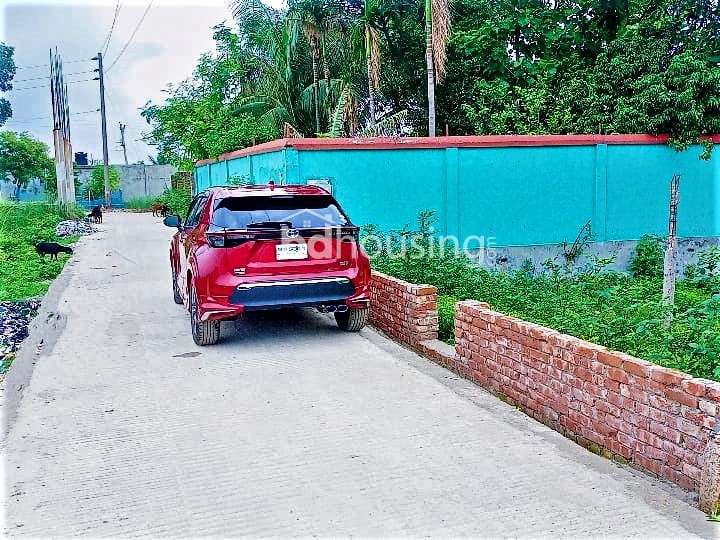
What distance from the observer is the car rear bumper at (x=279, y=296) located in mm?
7379

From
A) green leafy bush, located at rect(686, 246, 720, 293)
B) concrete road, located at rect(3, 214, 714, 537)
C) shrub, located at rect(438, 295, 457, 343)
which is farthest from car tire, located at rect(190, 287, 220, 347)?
green leafy bush, located at rect(686, 246, 720, 293)

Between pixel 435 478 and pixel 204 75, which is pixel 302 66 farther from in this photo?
pixel 435 478

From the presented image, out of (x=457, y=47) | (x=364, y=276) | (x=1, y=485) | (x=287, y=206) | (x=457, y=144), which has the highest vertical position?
(x=457, y=47)

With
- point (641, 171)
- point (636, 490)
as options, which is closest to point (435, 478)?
point (636, 490)

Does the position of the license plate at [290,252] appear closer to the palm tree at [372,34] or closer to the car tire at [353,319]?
the car tire at [353,319]

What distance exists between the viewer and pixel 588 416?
4.80 meters

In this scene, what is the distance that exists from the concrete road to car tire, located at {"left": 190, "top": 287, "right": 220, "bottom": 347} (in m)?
0.15

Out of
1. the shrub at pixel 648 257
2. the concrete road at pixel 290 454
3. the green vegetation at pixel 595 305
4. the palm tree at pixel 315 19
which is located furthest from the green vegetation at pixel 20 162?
the concrete road at pixel 290 454

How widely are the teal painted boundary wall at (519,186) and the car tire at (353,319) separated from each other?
4490 mm

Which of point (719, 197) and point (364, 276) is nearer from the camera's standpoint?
point (364, 276)

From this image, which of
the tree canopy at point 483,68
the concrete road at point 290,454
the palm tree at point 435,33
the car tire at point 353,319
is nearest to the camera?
the concrete road at point 290,454

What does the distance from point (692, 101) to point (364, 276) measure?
31.9ft

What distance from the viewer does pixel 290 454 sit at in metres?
4.77

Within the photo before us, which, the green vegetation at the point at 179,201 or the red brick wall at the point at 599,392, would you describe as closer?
the red brick wall at the point at 599,392
